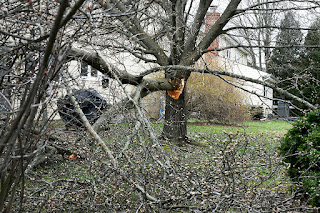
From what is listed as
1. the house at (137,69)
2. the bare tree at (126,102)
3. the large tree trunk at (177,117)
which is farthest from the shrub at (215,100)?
the bare tree at (126,102)

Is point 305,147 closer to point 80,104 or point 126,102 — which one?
point 126,102

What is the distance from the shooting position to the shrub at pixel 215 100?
603 inches

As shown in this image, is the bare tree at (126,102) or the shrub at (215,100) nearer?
the bare tree at (126,102)

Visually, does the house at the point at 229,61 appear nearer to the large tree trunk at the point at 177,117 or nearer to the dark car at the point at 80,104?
the large tree trunk at the point at 177,117

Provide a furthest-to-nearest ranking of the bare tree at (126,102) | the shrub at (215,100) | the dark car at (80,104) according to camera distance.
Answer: the shrub at (215,100)
the dark car at (80,104)
the bare tree at (126,102)

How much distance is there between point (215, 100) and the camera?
15953 millimetres

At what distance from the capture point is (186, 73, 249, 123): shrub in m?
15.3

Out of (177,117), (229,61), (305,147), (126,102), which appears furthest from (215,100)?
(126,102)

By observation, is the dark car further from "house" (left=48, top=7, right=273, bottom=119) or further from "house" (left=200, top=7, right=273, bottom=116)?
"house" (left=200, top=7, right=273, bottom=116)

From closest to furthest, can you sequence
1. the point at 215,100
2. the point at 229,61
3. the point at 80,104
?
1. the point at 80,104
2. the point at 229,61
3. the point at 215,100

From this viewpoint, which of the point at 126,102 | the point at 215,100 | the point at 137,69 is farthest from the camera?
the point at 215,100

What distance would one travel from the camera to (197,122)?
17.0 metres

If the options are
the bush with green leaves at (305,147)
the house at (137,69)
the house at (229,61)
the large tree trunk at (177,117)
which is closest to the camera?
the bush with green leaves at (305,147)

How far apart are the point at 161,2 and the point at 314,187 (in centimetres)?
605
